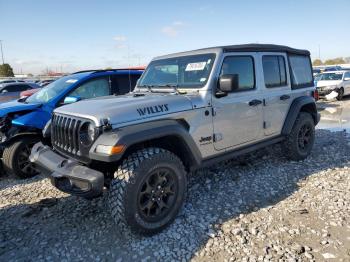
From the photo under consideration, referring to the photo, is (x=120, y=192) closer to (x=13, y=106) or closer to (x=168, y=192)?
(x=168, y=192)

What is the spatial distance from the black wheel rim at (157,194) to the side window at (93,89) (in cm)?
309

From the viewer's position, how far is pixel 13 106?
18.3 feet

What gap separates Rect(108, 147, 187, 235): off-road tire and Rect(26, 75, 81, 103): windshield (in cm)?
323

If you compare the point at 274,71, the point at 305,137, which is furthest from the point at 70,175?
the point at 305,137

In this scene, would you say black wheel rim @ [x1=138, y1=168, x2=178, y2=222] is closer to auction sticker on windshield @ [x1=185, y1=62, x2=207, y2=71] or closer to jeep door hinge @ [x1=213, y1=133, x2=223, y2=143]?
jeep door hinge @ [x1=213, y1=133, x2=223, y2=143]

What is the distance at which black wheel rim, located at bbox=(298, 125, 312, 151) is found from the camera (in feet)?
18.8

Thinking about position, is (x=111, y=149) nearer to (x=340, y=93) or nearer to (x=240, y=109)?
(x=240, y=109)

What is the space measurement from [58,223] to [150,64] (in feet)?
8.90

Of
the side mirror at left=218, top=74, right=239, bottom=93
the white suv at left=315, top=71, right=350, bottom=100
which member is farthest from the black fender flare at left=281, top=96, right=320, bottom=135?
the white suv at left=315, top=71, right=350, bottom=100

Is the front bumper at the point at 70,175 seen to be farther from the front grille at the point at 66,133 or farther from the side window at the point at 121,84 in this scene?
the side window at the point at 121,84

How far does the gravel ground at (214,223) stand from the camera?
3.17 m

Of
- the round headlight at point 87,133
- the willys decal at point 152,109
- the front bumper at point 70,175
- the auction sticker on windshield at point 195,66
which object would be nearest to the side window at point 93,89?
the front bumper at point 70,175

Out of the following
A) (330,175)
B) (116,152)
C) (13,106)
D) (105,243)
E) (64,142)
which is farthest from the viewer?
(13,106)

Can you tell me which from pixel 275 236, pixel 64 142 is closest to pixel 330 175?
pixel 275 236
